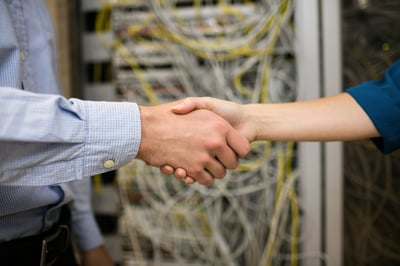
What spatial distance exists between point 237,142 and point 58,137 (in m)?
0.39

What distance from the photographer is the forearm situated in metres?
0.74

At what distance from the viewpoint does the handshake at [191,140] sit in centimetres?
62

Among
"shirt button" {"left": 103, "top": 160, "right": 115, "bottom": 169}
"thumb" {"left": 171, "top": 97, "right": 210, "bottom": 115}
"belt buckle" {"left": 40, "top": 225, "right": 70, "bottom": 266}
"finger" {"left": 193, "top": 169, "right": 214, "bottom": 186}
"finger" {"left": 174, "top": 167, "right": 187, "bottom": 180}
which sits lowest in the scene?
"belt buckle" {"left": 40, "top": 225, "right": 70, "bottom": 266}

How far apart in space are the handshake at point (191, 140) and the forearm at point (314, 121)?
73 millimetres

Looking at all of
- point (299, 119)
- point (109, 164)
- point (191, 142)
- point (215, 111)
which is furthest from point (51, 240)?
point (299, 119)

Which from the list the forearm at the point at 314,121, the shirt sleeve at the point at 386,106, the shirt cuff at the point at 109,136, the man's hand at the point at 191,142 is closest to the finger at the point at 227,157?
the man's hand at the point at 191,142

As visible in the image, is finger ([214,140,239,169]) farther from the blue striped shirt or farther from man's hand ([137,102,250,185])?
the blue striped shirt

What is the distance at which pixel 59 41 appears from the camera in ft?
3.93

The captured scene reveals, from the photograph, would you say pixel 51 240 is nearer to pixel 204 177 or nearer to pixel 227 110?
pixel 204 177

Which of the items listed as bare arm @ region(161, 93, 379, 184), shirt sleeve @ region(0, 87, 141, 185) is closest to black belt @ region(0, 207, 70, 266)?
shirt sleeve @ region(0, 87, 141, 185)

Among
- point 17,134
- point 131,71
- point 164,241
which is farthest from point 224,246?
point 17,134

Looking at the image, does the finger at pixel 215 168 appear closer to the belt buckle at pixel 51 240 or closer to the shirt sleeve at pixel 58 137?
the shirt sleeve at pixel 58 137

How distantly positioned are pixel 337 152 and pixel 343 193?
0.49ft

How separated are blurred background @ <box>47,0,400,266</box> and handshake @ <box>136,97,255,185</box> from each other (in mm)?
365
